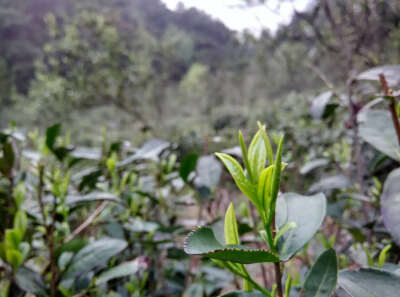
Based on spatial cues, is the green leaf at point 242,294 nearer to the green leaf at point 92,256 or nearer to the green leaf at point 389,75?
the green leaf at point 92,256

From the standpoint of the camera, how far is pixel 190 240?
0.79 feet

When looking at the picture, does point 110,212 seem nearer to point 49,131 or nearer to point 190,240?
point 49,131

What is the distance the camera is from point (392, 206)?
332mm

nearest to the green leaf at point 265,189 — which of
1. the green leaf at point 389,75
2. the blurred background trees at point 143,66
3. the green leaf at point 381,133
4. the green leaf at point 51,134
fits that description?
the green leaf at point 381,133

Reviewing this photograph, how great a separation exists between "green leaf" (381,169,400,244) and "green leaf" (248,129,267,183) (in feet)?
0.49

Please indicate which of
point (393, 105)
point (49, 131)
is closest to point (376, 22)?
point (393, 105)

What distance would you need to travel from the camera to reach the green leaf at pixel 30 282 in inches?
17.3

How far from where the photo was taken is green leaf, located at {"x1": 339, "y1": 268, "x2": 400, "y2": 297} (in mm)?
278

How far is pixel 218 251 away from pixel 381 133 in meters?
0.36

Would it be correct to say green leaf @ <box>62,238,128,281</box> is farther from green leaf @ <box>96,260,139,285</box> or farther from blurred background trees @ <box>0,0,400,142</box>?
blurred background trees @ <box>0,0,400,142</box>

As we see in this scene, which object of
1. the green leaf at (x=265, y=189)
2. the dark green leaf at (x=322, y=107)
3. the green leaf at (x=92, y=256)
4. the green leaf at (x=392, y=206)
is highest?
the dark green leaf at (x=322, y=107)

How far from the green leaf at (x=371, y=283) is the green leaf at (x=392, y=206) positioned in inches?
1.4

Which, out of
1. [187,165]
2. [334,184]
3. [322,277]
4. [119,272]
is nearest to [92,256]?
[119,272]

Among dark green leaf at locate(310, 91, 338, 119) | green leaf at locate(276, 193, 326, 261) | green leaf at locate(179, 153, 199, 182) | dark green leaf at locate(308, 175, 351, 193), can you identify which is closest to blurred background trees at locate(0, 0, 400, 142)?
dark green leaf at locate(310, 91, 338, 119)
